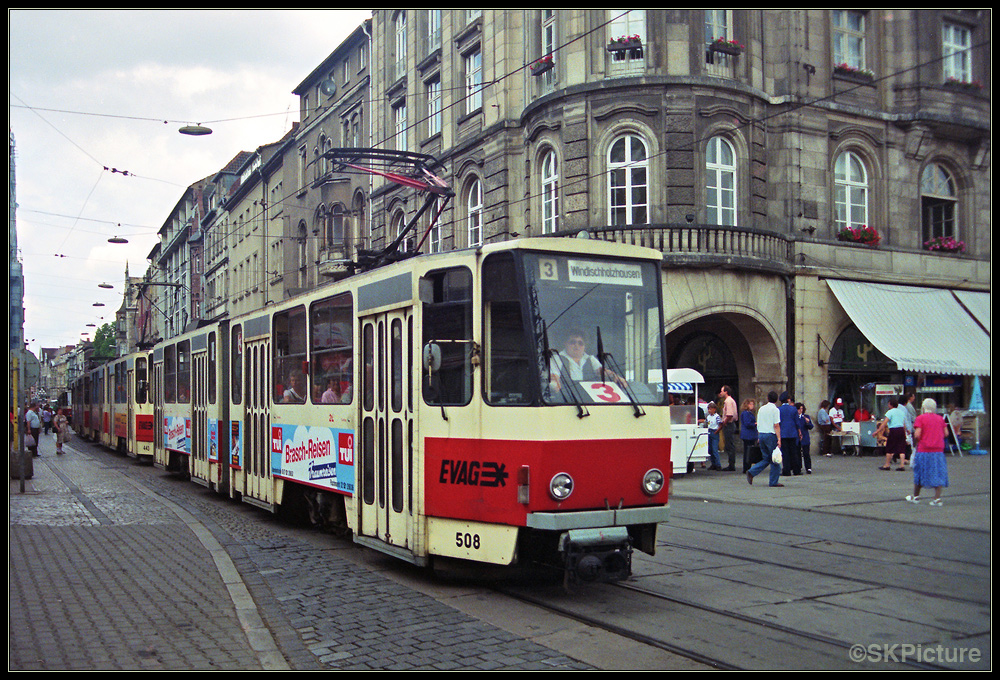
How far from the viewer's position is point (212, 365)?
1695 cm

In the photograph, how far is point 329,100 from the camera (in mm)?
43250

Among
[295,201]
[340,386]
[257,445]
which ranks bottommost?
[257,445]

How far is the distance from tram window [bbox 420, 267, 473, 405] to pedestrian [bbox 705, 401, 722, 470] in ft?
46.5

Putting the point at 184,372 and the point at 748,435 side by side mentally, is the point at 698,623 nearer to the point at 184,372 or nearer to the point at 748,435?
the point at 748,435

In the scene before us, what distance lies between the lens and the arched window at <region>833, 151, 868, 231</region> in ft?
83.7

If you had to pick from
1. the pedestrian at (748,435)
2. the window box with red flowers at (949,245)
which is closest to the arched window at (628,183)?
the pedestrian at (748,435)

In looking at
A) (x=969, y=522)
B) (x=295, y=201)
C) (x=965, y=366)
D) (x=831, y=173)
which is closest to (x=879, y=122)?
(x=831, y=173)

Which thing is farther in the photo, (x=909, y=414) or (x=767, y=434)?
(x=909, y=414)

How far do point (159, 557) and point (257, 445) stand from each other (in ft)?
12.8

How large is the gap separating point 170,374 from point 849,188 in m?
18.0

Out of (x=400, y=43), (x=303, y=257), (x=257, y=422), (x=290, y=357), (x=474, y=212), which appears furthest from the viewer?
(x=303, y=257)

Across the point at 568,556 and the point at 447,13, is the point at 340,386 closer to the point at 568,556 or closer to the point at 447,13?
the point at 568,556

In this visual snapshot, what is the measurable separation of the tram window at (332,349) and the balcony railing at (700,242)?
12.8 meters

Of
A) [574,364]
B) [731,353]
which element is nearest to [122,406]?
[731,353]
